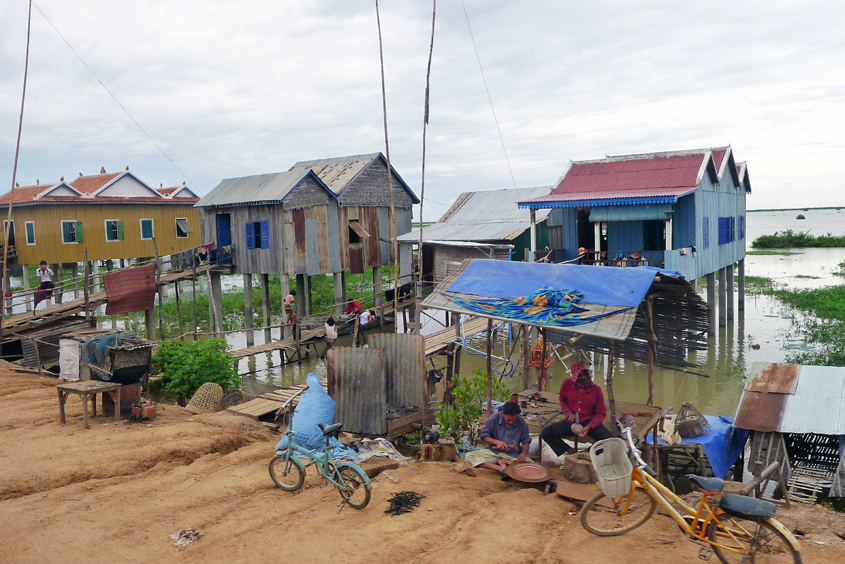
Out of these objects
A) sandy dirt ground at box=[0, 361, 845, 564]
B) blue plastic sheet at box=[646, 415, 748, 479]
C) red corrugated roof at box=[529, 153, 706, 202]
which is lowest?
blue plastic sheet at box=[646, 415, 748, 479]

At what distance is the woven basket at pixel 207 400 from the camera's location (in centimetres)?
1189

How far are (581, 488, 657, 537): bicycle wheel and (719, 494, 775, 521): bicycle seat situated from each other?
81cm

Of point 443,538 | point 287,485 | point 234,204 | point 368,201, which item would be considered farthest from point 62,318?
point 443,538

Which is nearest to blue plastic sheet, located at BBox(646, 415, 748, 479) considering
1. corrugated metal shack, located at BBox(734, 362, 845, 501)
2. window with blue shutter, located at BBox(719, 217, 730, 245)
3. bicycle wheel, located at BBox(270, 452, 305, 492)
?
corrugated metal shack, located at BBox(734, 362, 845, 501)

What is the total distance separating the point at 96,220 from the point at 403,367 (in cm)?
2086

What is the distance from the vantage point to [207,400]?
1202cm

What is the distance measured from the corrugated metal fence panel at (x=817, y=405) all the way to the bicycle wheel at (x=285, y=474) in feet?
22.2

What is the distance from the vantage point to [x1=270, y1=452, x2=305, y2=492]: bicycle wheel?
694 cm

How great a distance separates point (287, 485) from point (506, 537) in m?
2.82

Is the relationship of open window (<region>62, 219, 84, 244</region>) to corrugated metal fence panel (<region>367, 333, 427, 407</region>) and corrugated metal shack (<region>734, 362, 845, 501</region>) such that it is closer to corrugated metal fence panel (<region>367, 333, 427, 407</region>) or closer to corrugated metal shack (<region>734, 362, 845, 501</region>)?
corrugated metal fence panel (<region>367, 333, 427, 407</region>)

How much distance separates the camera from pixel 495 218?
23906mm

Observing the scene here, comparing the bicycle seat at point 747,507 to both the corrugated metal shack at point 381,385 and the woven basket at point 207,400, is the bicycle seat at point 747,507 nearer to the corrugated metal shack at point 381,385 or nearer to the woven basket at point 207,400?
the corrugated metal shack at point 381,385

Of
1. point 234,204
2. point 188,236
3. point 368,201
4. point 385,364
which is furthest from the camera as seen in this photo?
point 188,236

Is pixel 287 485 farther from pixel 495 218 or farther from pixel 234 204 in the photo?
pixel 495 218
